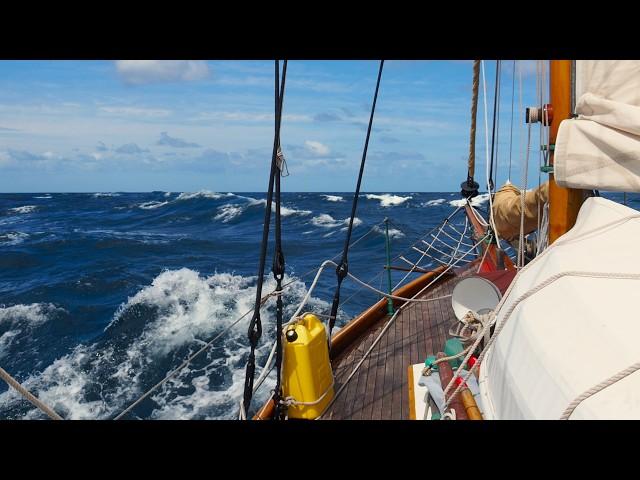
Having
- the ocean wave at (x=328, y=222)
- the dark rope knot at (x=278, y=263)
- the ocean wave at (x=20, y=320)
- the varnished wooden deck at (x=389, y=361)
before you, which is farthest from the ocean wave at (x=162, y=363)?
the ocean wave at (x=328, y=222)

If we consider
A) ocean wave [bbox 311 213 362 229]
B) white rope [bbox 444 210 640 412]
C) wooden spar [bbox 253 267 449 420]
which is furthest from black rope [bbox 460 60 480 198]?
ocean wave [bbox 311 213 362 229]

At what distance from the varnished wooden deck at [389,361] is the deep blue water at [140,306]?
90.4 inches

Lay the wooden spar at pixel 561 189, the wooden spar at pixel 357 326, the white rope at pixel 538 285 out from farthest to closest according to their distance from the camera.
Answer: the wooden spar at pixel 357 326 < the wooden spar at pixel 561 189 < the white rope at pixel 538 285

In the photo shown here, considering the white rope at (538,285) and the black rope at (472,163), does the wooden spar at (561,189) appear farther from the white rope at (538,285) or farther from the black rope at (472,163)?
the black rope at (472,163)

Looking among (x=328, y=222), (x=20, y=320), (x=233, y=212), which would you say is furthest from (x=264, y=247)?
(x=233, y=212)

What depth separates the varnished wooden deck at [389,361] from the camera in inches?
116

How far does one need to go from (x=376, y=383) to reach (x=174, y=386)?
395 cm

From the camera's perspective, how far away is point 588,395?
1.14m

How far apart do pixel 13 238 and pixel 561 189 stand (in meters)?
20.2

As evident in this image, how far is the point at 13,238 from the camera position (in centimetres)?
1856

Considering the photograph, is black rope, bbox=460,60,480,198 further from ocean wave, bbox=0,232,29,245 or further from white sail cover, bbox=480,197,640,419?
ocean wave, bbox=0,232,29,245

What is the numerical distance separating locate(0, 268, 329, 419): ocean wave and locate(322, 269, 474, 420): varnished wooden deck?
2241 mm
